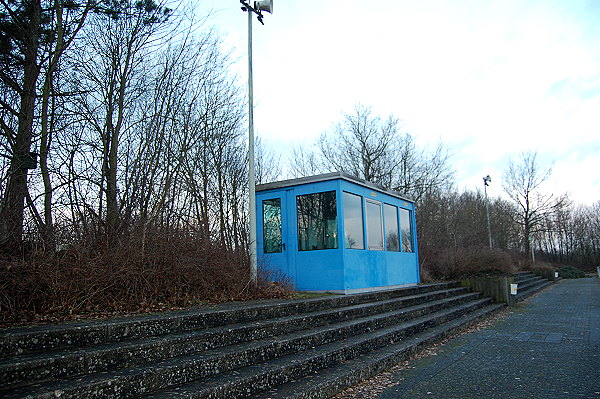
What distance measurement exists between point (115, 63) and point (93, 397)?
7.91 m

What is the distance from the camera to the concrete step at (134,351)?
10.7 ft

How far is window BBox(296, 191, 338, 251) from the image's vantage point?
31.6 ft

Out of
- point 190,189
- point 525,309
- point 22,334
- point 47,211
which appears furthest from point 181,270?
point 525,309

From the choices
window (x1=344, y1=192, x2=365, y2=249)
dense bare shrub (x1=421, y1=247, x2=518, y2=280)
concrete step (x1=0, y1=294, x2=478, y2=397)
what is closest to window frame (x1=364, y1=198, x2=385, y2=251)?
window (x1=344, y1=192, x2=365, y2=249)

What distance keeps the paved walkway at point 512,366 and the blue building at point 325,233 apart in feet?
8.91

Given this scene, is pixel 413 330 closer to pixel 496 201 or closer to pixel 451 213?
pixel 451 213

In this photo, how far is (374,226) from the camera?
11.1 m

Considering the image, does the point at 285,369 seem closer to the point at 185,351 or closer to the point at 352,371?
A: the point at 352,371

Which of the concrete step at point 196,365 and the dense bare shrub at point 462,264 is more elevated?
the dense bare shrub at point 462,264

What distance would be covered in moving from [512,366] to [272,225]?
20.0ft

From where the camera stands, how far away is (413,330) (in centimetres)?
766

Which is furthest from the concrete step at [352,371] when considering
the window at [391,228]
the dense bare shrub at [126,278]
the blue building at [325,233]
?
the window at [391,228]

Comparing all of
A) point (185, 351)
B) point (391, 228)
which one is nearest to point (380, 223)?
point (391, 228)

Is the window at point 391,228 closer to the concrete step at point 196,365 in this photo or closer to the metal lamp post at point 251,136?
the metal lamp post at point 251,136
